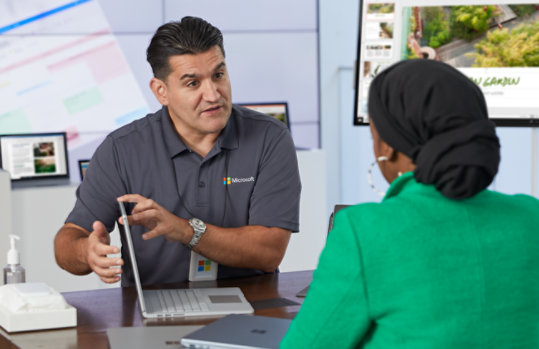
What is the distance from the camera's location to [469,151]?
97cm

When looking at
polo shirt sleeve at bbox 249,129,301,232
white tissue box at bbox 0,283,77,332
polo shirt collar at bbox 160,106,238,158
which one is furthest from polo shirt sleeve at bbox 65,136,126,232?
white tissue box at bbox 0,283,77,332

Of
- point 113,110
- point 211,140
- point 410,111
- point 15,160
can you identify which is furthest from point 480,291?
point 113,110

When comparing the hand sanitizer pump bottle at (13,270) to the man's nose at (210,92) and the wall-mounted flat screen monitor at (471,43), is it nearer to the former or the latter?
the man's nose at (210,92)

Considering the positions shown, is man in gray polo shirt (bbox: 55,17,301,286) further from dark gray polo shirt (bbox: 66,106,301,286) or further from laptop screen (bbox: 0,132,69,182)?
laptop screen (bbox: 0,132,69,182)

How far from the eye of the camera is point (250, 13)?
5445mm

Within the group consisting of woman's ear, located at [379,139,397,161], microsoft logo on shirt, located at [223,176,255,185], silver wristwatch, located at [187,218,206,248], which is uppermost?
woman's ear, located at [379,139,397,161]

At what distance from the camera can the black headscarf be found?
98cm

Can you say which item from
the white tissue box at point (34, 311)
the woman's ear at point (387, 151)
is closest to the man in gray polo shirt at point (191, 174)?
the white tissue box at point (34, 311)

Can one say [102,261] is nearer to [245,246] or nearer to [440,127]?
[245,246]

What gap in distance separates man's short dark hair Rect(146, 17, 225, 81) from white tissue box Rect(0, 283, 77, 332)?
81 cm

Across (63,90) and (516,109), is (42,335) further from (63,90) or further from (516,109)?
(63,90)

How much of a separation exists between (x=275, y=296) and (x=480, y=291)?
795 millimetres

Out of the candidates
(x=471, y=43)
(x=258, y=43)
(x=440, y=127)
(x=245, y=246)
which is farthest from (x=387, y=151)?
(x=258, y=43)

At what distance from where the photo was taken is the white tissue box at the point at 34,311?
144cm
